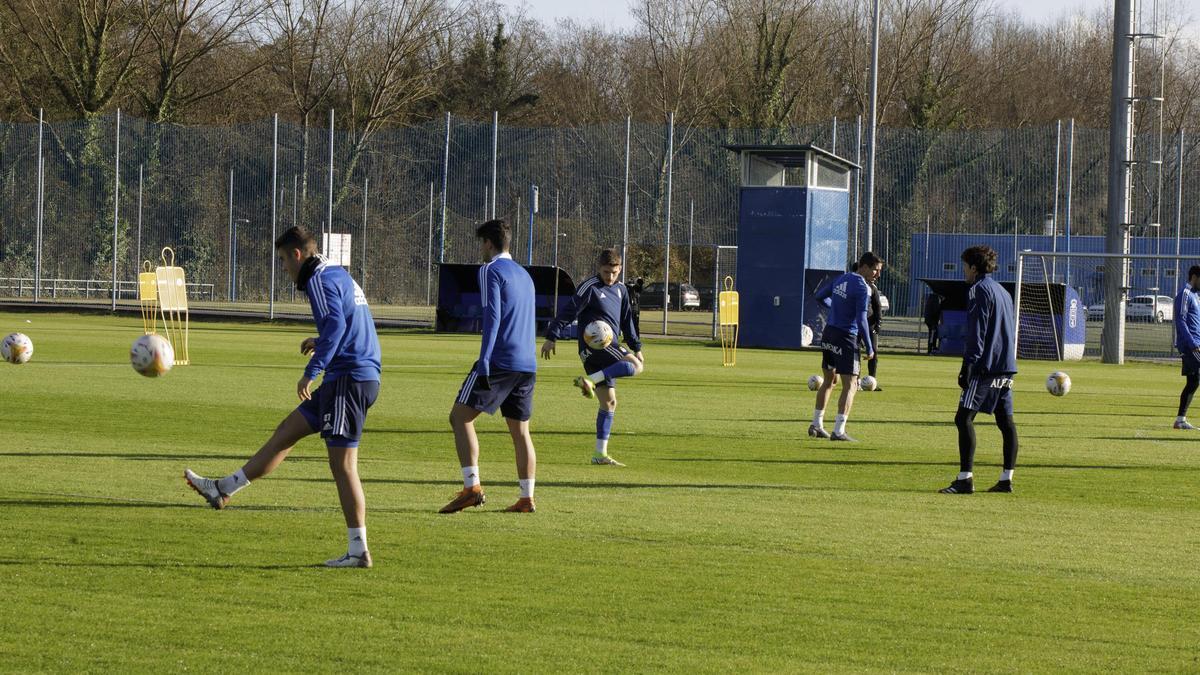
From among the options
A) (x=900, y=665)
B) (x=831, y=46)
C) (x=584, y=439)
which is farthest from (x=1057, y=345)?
(x=900, y=665)

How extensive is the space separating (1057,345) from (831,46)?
29.5 meters

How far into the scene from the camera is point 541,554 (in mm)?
9648

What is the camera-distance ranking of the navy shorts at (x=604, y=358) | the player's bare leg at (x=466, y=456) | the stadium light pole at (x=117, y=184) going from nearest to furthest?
the player's bare leg at (x=466, y=456)
the navy shorts at (x=604, y=358)
the stadium light pole at (x=117, y=184)

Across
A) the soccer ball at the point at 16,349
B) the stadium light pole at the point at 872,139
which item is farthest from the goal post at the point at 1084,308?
the soccer ball at the point at 16,349

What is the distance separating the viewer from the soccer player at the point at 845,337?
17875 mm

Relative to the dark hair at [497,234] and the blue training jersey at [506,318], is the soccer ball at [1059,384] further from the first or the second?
the dark hair at [497,234]

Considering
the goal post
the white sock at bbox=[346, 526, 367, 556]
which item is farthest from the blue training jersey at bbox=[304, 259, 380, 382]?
the goal post

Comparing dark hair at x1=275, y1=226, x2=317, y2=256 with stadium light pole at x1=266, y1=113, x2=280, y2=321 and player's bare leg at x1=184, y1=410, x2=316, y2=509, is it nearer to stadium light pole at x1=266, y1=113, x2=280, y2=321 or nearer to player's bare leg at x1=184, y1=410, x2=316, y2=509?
player's bare leg at x1=184, y1=410, x2=316, y2=509

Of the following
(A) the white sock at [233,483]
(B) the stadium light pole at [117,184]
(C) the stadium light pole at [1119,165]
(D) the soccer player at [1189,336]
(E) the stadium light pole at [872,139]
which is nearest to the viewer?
(A) the white sock at [233,483]

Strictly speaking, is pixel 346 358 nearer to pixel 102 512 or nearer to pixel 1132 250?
pixel 102 512

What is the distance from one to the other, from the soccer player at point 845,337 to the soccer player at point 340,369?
31.4 feet

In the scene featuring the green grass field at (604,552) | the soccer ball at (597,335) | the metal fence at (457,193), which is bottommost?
the green grass field at (604,552)

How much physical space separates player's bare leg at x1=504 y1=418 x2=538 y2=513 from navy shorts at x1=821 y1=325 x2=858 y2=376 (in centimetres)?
735

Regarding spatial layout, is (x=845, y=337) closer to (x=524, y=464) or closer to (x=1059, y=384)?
(x=1059, y=384)
